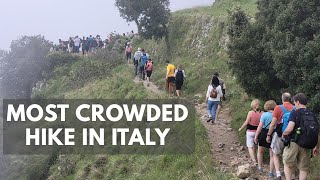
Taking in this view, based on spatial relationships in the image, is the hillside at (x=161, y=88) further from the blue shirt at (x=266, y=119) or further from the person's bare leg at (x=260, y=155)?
the blue shirt at (x=266, y=119)

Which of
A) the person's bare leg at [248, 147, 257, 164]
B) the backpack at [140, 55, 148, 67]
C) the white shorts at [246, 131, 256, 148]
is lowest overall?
the person's bare leg at [248, 147, 257, 164]

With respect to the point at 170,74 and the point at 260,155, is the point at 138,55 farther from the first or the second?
the point at 260,155

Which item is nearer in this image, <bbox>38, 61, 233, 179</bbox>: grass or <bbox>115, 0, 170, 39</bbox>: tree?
<bbox>38, 61, 233, 179</bbox>: grass

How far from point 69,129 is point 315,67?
1326 cm

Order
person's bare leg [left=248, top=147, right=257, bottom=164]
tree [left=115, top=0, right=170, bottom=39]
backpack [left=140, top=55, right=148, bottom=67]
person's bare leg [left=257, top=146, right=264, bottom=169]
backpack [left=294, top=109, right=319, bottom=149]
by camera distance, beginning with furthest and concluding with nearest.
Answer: tree [left=115, top=0, right=170, bottom=39]
backpack [left=140, top=55, right=148, bottom=67]
person's bare leg [left=248, top=147, right=257, bottom=164]
person's bare leg [left=257, top=146, right=264, bottom=169]
backpack [left=294, top=109, right=319, bottom=149]

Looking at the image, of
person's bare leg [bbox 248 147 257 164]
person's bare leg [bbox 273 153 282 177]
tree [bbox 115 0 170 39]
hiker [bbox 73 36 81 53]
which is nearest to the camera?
person's bare leg [bbox 273 153 282 177]

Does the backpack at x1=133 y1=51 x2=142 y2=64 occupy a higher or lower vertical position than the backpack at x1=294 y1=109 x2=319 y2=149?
higher

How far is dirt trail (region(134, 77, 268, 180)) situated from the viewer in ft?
37.9

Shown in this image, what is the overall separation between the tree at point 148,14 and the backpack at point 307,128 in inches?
1048

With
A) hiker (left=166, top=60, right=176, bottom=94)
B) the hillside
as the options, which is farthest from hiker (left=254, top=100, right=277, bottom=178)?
hiker (left=166, top=60, right=176, bottom=94)

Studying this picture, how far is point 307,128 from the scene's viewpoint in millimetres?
8070

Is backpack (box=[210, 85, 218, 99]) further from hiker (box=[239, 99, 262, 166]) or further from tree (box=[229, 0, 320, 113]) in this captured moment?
hiker (box=[239, 99, 262, 166])

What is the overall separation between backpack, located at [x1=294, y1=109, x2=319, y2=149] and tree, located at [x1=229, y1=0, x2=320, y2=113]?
2.65 m

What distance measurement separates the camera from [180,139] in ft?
45.3
